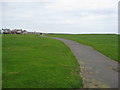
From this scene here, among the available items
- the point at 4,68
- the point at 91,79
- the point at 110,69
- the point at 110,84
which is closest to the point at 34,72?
the point at 4,68

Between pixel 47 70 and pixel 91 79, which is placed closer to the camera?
pixel 91 79

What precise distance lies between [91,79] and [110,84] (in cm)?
103

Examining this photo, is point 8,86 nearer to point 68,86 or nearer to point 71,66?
point 68,86

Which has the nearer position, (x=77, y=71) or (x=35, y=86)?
(x=35, y=86)

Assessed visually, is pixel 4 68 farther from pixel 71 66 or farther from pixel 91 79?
pixel 91 79

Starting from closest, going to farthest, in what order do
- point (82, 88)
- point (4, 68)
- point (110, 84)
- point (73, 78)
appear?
1. point (82, 88)
2. point (110, 84)
3. point (73, 78)
4. point (4, 68)

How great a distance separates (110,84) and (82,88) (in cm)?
147

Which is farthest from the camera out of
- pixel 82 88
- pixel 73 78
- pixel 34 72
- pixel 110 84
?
pixel 34 72

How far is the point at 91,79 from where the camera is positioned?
8805mm

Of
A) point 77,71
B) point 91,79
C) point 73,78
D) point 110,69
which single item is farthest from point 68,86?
point 110,69

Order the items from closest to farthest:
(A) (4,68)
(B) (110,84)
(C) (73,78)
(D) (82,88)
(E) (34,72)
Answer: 1. (D) (82,88)
2. (B) (110,84)
3. (C) (73,78)
4. (E) (34,72)
5. (A) (4,68)

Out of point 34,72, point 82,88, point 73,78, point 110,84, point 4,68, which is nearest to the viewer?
point 82,88

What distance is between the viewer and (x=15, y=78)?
8617 millimetres

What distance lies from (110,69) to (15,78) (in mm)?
5891
